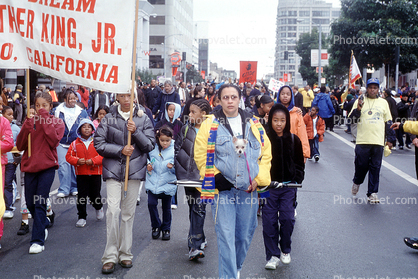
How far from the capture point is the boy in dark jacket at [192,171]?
5.08 metres

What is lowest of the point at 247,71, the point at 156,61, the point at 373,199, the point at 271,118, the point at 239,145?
the point at 373,199

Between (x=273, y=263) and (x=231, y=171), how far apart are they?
144 centimetres

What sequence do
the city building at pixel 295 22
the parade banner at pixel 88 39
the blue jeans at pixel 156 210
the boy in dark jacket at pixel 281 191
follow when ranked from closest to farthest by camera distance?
the parade banner at pixel 88 39 → the boy in dark jacket at pixel 281 191 → the blue jeans at pixel 156 210 → the city building at pixel 295 22

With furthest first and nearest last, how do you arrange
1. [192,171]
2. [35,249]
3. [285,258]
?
[35,249], [192,171], [285,258]

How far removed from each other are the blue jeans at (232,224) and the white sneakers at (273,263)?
72 centimetres

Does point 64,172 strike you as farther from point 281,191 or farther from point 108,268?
point 281,191

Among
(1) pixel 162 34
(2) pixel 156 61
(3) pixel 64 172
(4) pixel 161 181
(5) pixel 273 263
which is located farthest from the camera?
(2) pixel 156 61

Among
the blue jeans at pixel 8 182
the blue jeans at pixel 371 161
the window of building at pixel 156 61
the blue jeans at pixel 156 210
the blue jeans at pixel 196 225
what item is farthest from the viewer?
the window of building at pixel 156 61

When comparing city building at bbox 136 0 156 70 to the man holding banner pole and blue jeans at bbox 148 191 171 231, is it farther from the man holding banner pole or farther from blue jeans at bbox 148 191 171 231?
the man holding banner pole

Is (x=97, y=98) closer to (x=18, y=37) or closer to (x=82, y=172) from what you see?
(x=82, y=172)

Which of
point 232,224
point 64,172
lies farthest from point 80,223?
point 232,224

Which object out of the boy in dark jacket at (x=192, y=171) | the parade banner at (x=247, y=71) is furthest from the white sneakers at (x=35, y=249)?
the parade banner at (x=247, y=71)

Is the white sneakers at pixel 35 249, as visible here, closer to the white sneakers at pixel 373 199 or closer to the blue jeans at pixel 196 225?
the blue jeans at pixel 196 225

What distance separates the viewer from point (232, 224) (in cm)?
403
